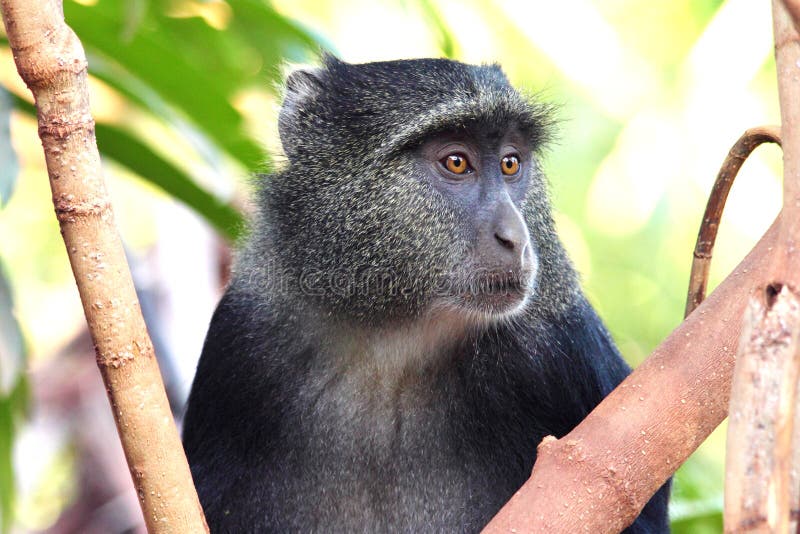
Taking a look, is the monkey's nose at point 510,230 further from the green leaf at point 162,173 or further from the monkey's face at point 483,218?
the green leaf at point 162,173

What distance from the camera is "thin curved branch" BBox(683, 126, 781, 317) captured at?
126 inches

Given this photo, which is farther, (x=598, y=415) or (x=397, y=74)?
(x=397, y=74)

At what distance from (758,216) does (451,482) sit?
5.90 meters

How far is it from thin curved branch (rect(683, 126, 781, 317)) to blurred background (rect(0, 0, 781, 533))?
1039 mm

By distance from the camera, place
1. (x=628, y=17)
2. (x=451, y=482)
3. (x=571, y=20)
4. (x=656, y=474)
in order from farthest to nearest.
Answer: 1. (x=628, y=17)
2. (x=571, y=20)
3. (x=451, y=482)
4. (x=656, y=474)

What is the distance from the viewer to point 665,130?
9766mm

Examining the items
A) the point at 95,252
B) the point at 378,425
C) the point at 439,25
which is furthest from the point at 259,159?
the point at 95,252

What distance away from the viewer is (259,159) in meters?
5.14

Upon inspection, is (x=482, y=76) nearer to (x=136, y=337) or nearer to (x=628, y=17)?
(x=136, y=337)

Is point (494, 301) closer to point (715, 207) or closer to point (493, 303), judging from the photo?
point (493, 303)

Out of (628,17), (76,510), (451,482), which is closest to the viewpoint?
(451,482)

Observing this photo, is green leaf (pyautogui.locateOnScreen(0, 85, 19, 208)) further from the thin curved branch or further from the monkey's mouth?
the thin curved branch

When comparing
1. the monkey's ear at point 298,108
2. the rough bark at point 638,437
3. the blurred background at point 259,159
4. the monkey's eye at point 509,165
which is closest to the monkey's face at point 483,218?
the monkey's eye at point 509,165

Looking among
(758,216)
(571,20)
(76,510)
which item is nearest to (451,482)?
(76,510)
